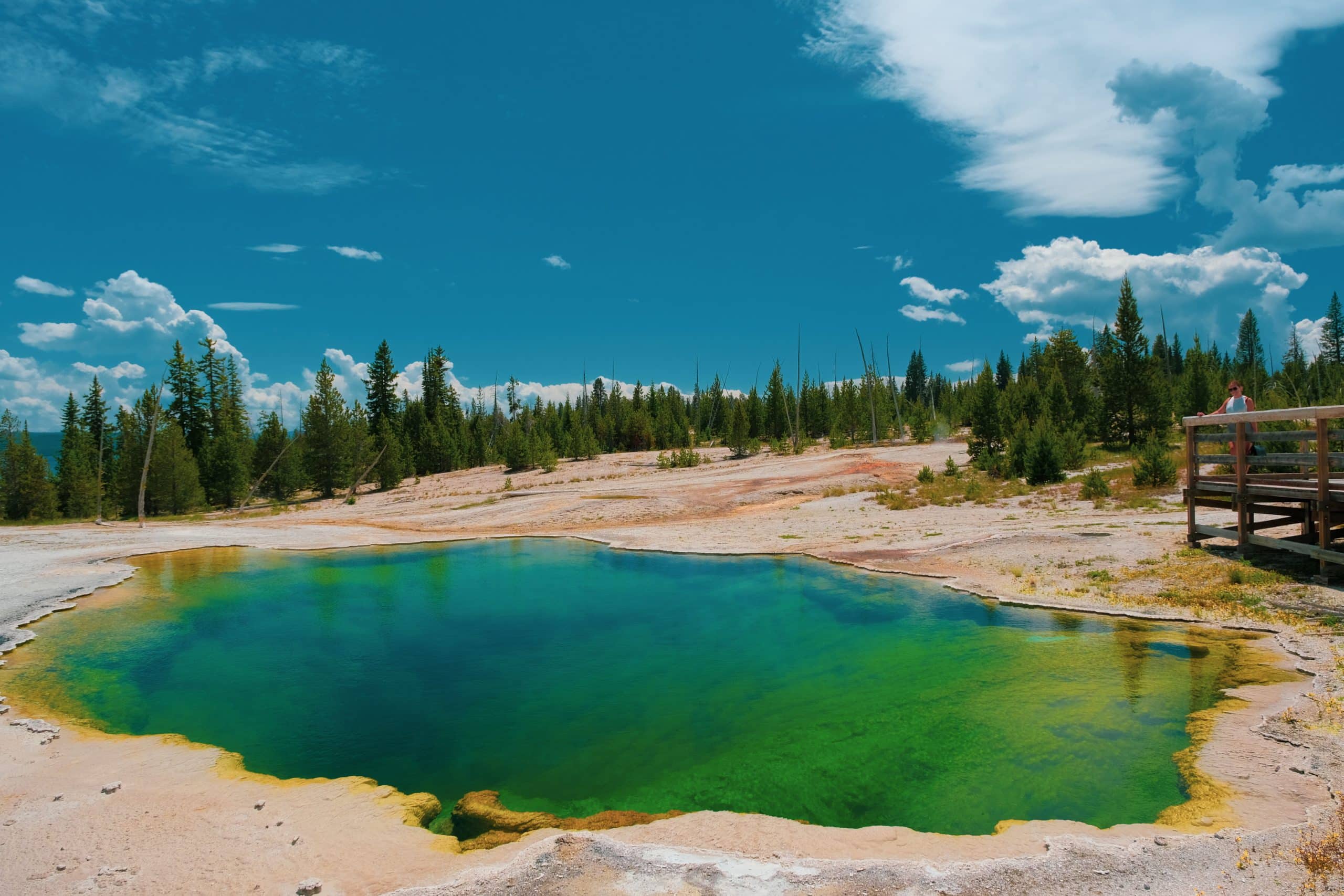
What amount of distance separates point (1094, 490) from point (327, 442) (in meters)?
50.8

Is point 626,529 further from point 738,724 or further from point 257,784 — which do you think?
point 257,784

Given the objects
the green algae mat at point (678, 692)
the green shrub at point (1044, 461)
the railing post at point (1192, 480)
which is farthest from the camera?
the green shrub at point (1044, 461)

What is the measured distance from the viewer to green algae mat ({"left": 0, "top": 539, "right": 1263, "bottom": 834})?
812 centimetres

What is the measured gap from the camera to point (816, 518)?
28594 millimetres

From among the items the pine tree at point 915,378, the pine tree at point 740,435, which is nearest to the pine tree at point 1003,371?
the pine tree at point 915,378

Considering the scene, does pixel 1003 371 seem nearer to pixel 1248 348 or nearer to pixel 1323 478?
pixel 1248 348

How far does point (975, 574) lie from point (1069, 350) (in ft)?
232

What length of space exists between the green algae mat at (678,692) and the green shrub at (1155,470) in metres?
13.4

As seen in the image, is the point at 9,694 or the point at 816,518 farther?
the point at 816,518

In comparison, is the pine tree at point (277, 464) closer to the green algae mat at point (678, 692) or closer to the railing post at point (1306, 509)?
the green algae mat at point (678, 692)

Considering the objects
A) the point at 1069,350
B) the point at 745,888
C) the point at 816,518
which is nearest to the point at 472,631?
the point at 745,888

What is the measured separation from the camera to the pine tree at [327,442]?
175 ft

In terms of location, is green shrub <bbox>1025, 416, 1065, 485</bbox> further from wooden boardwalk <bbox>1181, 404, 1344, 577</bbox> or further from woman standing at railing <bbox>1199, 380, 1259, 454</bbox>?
woman standing at railing <bbox>1199, 380, 1259, 454</bbox>

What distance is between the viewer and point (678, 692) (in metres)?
11.6
